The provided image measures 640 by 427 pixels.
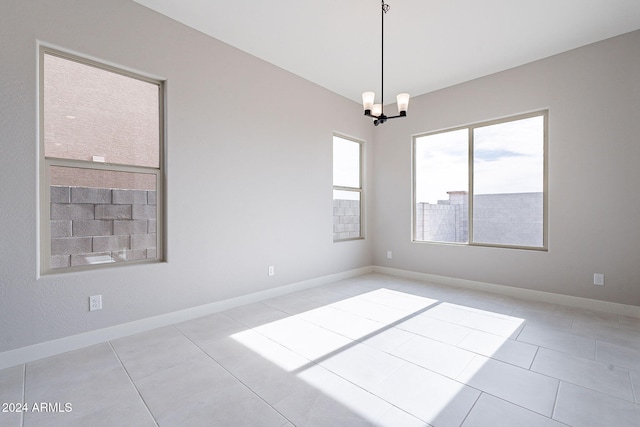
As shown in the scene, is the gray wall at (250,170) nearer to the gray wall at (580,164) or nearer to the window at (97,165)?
the gray wall at (580,164)

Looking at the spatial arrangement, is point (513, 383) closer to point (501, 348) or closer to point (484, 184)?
point (501, 348)

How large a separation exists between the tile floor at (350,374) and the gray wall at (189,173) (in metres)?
0.42

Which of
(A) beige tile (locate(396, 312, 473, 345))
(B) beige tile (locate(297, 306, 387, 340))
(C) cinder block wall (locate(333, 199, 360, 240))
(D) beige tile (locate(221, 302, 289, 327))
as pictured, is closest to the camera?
(A) beige tile (locate(396, 312, 473, 345))

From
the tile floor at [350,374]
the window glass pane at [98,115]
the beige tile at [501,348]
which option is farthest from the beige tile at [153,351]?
the beige tile at [501,348]

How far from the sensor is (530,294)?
382 centimetres

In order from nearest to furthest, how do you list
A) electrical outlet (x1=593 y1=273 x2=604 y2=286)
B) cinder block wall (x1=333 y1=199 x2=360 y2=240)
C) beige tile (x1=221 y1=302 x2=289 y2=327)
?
beige tile (x1=221 y1=302 x2=289 y2=327)
electrical outlet (x1=593 y1=273 x2=604 y2=286)
cinder block wall (x1=333 y1=199 x2=360 y2=240)

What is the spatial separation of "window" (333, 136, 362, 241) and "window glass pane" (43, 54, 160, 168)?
2740 mm

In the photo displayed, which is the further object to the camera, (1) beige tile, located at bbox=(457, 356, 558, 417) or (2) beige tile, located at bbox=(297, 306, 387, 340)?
(2) beige tile, located at bbox=(297, 306, 387, 340)

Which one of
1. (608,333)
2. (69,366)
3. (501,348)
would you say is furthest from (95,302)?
(608,333)

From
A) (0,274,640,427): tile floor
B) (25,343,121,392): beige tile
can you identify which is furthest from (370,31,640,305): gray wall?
(25,343,121,392): beige tile

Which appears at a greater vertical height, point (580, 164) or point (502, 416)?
point (580, 164)

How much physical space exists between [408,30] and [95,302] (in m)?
3.94

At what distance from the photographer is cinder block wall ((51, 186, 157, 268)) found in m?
2.44

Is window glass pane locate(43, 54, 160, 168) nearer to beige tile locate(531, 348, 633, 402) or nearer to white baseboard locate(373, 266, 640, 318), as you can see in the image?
beige tile locate(531, 348, 633, 402)
